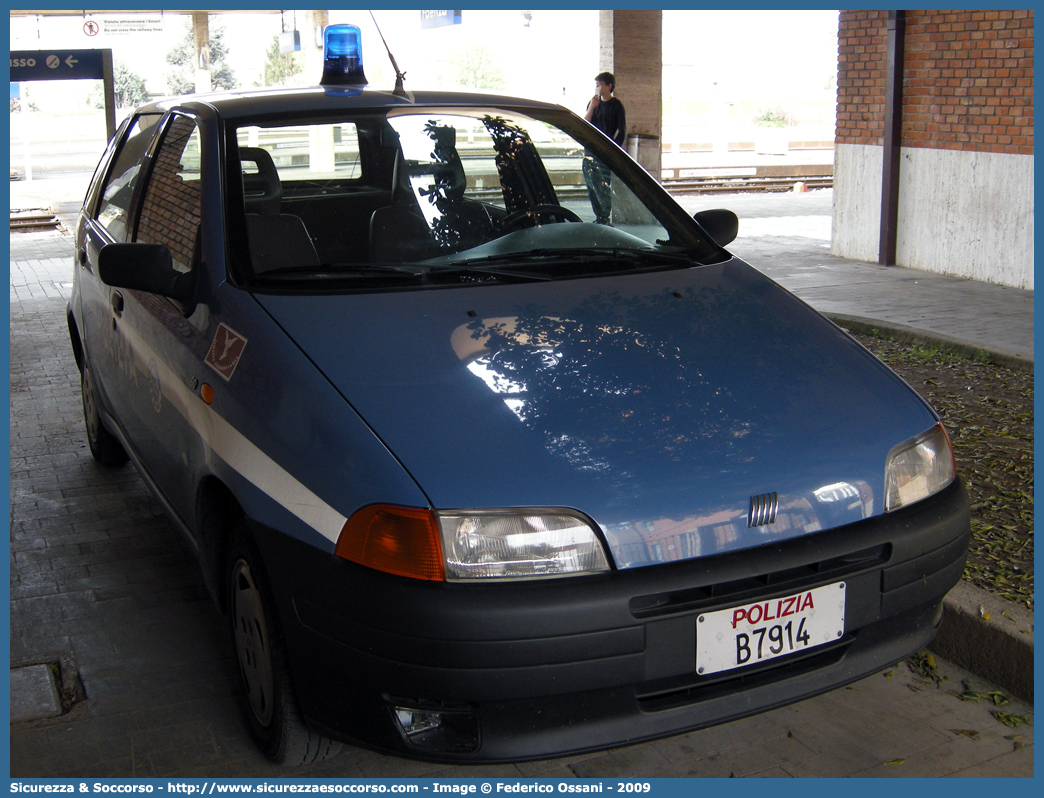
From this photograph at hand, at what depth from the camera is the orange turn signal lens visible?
2.12m

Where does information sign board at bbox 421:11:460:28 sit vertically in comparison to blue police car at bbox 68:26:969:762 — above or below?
above

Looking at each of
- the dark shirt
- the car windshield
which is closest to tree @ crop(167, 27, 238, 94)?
the dark shirt

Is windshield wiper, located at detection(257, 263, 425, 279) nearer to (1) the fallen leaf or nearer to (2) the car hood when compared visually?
(2) the car hood

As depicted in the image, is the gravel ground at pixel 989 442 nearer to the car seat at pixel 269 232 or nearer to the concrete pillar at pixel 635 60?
the car seat at pixel 269 232

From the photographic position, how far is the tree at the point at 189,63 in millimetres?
64688

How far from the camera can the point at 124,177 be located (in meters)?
4.21

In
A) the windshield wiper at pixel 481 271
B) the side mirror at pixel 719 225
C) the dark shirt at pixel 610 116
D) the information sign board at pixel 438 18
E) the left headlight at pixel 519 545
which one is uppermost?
the information sign board at pixel 438 18

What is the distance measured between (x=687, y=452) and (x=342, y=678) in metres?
0.90

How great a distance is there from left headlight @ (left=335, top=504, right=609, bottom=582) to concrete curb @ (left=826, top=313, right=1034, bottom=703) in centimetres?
158

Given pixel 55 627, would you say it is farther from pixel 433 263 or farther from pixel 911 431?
pixel 911 431

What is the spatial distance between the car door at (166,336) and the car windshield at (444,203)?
221 millimetres

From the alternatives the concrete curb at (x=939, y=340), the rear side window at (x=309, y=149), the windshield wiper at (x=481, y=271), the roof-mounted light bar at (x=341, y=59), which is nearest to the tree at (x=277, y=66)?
the concrete curb at (x=939, y=340)

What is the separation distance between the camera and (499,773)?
2.68 metres

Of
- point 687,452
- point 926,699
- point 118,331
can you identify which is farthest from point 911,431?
point 118,331
